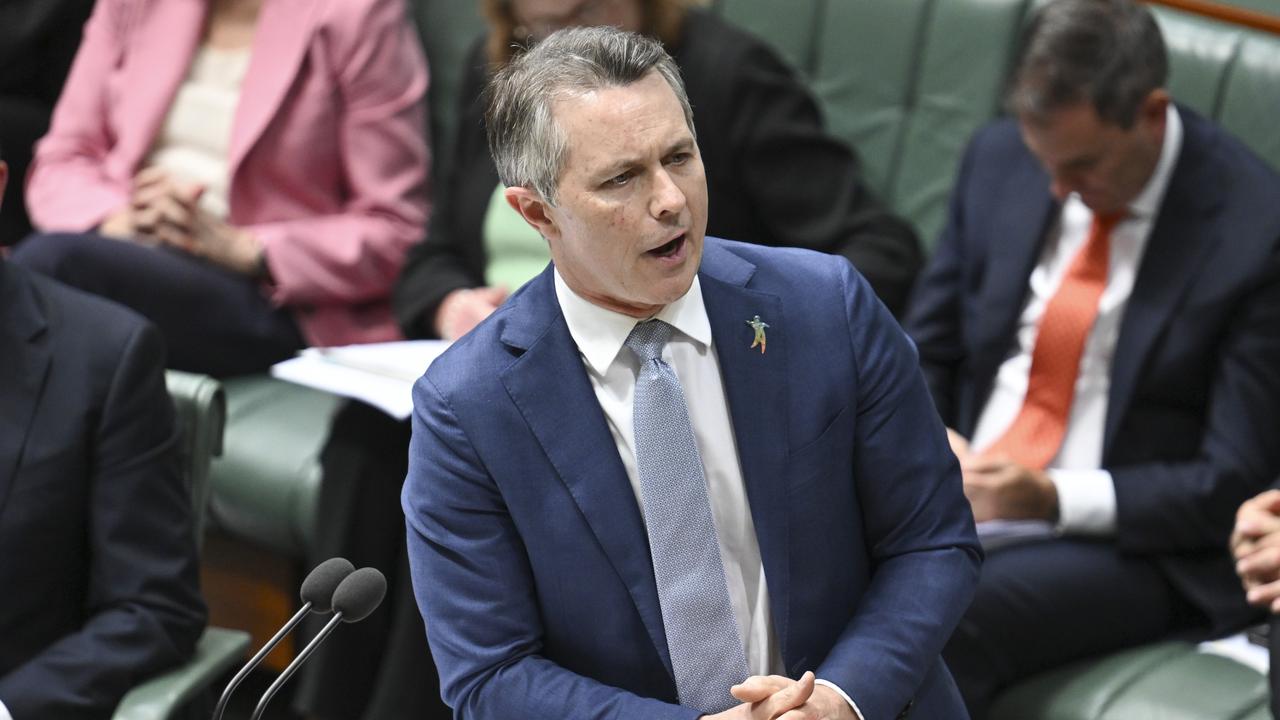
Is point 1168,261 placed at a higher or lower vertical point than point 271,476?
higher

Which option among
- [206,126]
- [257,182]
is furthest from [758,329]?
[206,126]

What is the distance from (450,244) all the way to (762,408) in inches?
59.7

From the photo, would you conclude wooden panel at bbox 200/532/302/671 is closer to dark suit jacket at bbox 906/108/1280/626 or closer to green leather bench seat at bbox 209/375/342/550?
green leather bench seat at bbox 209/375/342/550

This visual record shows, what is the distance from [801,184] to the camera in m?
3.05

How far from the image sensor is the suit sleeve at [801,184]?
9.89ft

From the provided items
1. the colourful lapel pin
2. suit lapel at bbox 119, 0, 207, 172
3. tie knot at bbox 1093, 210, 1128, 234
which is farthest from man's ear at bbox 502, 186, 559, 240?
suit lapel at bbox 119, 0, 207, 172

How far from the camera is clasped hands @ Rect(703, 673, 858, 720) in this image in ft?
5.63

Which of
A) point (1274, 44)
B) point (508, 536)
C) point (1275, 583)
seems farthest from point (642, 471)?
point (1274, 44)

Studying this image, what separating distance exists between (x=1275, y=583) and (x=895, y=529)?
623 millimetres

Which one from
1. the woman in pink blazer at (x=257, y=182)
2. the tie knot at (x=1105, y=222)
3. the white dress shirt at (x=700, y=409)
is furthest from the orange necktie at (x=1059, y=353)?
the woman in pink blazer at (x=257, y=182)

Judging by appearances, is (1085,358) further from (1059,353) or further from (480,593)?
(480,593)

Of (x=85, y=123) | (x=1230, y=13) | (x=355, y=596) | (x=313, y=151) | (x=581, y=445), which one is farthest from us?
(x=85, y=123)

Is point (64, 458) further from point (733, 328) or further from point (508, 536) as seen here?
point (733, 328)

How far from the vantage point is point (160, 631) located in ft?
7.00
